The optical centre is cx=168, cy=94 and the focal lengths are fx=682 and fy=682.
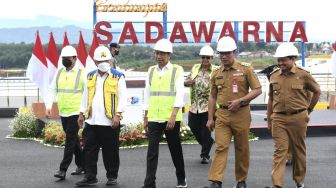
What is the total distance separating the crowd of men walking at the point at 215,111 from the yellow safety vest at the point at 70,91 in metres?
0.03

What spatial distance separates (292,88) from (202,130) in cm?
288

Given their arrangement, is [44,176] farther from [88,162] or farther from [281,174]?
[281,174]

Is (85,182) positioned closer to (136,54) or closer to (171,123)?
(171,123)

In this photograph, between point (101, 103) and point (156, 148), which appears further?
point (101, 103)

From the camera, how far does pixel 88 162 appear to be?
8531mm

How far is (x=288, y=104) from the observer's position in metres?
7.89

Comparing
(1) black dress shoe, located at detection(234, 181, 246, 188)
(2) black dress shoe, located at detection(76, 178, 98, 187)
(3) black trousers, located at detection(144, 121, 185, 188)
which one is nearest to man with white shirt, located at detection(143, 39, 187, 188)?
(3) black trousers, located at detection(144, 121, 185, 188)

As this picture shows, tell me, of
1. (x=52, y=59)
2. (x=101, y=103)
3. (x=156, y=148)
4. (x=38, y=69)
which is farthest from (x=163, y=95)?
(x=52, y=59)

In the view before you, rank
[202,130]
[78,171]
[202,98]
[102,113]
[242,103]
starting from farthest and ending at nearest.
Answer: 1. [202,130]
2. [202,98]
3. [78,171]
4. [102,113]
5. [242,103]

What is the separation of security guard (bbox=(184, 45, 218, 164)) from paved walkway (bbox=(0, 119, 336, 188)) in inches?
14.6

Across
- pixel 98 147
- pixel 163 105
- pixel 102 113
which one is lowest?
pixel 98 147

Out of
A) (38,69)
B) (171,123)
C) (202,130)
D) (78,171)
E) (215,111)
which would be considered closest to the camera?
(171,123)

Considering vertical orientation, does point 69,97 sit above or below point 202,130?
above

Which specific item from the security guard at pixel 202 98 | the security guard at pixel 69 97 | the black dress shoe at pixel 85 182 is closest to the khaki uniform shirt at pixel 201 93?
the security guard at pixel 202 98
